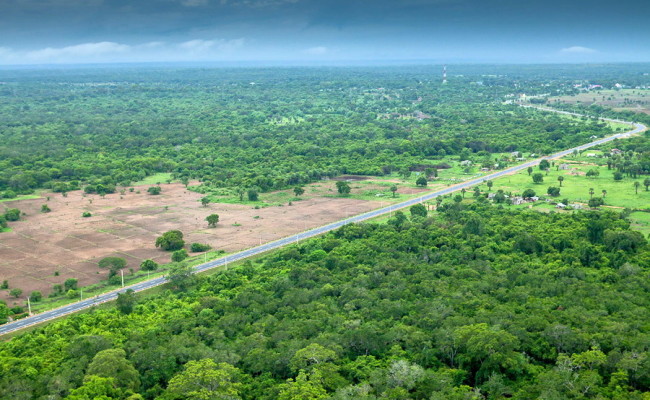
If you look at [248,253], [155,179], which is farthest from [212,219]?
[155,179]

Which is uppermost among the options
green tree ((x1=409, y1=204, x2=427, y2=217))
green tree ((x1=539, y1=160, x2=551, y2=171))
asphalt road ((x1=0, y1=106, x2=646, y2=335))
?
green tree ((x1=539, y1=160, x2=551, y2=171))

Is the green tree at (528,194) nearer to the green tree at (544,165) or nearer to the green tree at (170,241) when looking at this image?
the green tree at (544,165)

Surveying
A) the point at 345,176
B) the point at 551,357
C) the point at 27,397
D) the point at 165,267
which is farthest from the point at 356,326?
the point at 345,176

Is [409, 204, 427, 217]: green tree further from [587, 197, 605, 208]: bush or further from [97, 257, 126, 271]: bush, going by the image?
[97, 257, 126, 271]: bush

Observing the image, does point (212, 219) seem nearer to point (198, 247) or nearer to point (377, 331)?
point (198, 247)

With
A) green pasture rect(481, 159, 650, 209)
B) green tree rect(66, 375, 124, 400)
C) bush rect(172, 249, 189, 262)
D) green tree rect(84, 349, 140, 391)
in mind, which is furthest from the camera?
green pasture rect(481, 159, 650, 209)

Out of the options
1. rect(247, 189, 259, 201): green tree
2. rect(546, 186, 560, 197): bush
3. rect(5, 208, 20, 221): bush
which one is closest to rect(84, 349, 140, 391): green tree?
rect(5, 208, 20, 221): bush

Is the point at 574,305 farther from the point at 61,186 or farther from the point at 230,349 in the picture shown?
the point at 61,186

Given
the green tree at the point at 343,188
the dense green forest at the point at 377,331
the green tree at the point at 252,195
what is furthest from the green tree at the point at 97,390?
the green tree at the point at 343,188
